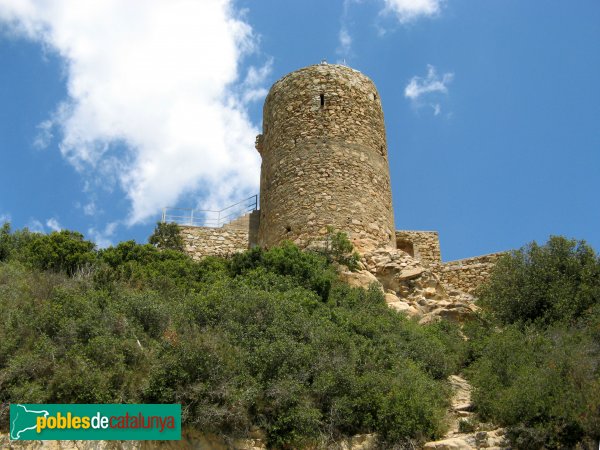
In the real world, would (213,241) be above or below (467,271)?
above

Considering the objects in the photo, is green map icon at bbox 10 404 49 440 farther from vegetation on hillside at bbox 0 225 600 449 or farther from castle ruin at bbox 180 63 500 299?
castle ruin at bbox 180 63 500 299

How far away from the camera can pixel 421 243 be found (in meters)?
17.7

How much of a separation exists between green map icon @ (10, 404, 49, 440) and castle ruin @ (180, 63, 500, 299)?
24.8 ft

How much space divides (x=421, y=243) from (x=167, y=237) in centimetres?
649

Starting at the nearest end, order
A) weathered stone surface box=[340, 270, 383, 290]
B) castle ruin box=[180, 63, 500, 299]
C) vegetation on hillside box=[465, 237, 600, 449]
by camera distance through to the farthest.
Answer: vegetation on hillside box=[465, 237, 600, 449] → weathered stone surface box=[340, 270, 383, 290] → castle ruin box=[180, 63, 500, 299]

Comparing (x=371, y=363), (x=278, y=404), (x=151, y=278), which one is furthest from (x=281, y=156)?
(x=278, y=404)


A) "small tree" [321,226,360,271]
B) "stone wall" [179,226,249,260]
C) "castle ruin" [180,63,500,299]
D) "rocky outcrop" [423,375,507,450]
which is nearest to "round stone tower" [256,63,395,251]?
"castle ruin" [180,63,500,299]

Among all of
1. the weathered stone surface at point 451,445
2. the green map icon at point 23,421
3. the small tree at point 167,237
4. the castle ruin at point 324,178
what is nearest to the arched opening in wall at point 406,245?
the castle ruin at point 324,178

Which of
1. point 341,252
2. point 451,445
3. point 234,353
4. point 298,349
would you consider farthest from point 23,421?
point 341,252

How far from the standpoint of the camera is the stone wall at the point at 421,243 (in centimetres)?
1762

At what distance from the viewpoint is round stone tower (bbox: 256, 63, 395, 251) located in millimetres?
14672

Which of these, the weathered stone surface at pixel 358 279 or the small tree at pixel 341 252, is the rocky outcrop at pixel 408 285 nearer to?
the weathered stone surface at pixel 358 279

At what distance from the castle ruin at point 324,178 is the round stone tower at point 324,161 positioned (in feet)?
0.07

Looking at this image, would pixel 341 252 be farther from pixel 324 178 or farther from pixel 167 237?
pixel 167 237
